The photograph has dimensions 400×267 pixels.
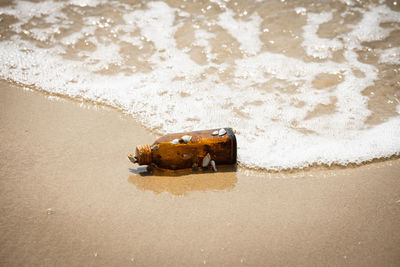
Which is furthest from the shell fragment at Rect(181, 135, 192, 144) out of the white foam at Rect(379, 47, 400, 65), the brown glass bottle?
the white foam at Rect(379, 47, 400, 65)

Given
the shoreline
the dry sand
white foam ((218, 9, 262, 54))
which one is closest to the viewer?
the dry sand

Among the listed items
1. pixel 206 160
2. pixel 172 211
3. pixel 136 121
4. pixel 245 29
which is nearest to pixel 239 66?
pixel 245 29

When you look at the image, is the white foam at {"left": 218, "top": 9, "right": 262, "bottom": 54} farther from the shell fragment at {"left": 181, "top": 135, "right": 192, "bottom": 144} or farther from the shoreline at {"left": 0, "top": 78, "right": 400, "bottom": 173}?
the shell fragment at {"left": 181, "top": 135, "right": 192, "bottom": 144}

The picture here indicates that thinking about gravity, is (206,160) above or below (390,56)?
below

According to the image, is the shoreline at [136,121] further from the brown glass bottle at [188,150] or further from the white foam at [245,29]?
the white foam at [245,29]

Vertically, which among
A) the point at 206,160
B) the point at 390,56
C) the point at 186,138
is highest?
the point at 390,56

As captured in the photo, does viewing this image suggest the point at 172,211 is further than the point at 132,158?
No

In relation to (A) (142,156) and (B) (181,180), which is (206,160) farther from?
(A) (142,156)
